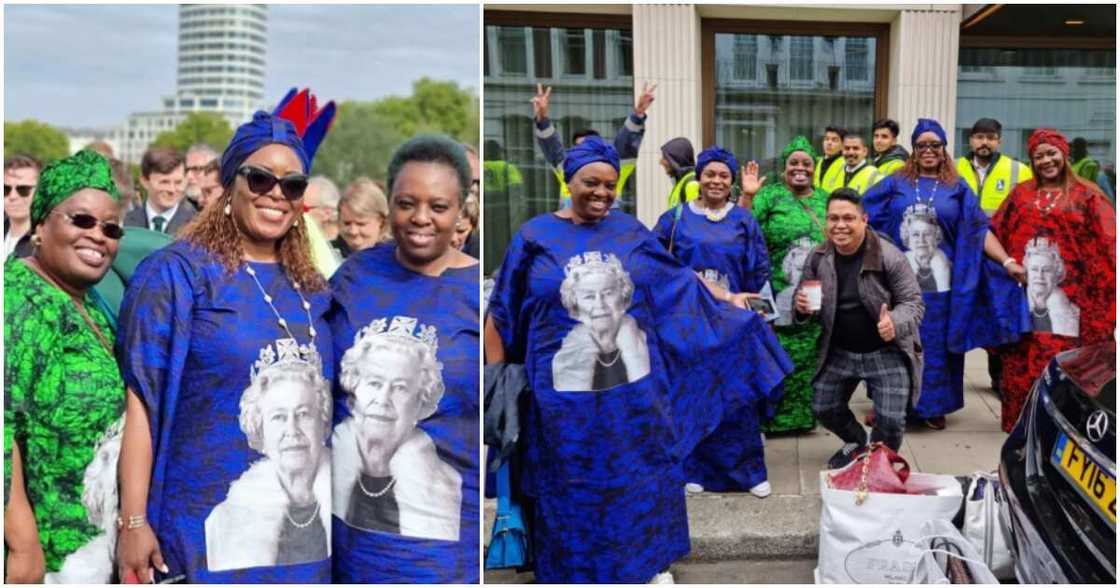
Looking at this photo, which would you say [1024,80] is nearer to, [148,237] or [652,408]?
[652,408]

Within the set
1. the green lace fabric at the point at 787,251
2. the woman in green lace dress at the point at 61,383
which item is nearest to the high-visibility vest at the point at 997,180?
the green lace fabric at the point at 787,251

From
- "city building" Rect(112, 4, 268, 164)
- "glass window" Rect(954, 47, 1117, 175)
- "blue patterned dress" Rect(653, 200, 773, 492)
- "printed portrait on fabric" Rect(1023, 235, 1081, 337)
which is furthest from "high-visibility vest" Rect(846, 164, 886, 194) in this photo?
"city building" Rect(112, 4, 268, 164)

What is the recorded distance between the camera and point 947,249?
19.1ft

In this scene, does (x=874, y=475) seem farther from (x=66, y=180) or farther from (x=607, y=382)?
(x=66, y=180)

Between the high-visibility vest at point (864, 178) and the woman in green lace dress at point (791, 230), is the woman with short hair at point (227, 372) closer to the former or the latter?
the woman in green lace dress at point (791, 230)

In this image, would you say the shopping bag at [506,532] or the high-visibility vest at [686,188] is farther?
the high-visibility vest at [686,188]

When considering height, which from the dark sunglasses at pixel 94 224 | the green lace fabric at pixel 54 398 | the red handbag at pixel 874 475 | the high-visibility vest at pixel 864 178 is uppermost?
the high-visibility vest at pixel 864 178

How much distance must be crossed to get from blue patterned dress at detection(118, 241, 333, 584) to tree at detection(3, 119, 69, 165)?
0.43 meters

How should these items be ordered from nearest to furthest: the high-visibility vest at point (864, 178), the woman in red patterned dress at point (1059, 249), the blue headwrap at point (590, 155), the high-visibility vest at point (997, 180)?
the blue headwrap at point (590, 155) < the woman in red patterned dress at point (1059, 249) < the high-visibility vest at point (864, 178) < the high-visibility vest at point (997, 180)

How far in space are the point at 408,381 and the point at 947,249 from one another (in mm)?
3727

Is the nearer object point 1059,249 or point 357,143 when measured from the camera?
point 357,143

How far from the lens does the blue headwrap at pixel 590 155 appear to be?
3.95 metres

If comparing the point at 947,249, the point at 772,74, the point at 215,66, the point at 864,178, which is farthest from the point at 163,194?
the point at 772,74

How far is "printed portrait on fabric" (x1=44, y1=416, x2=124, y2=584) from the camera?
2.78m
